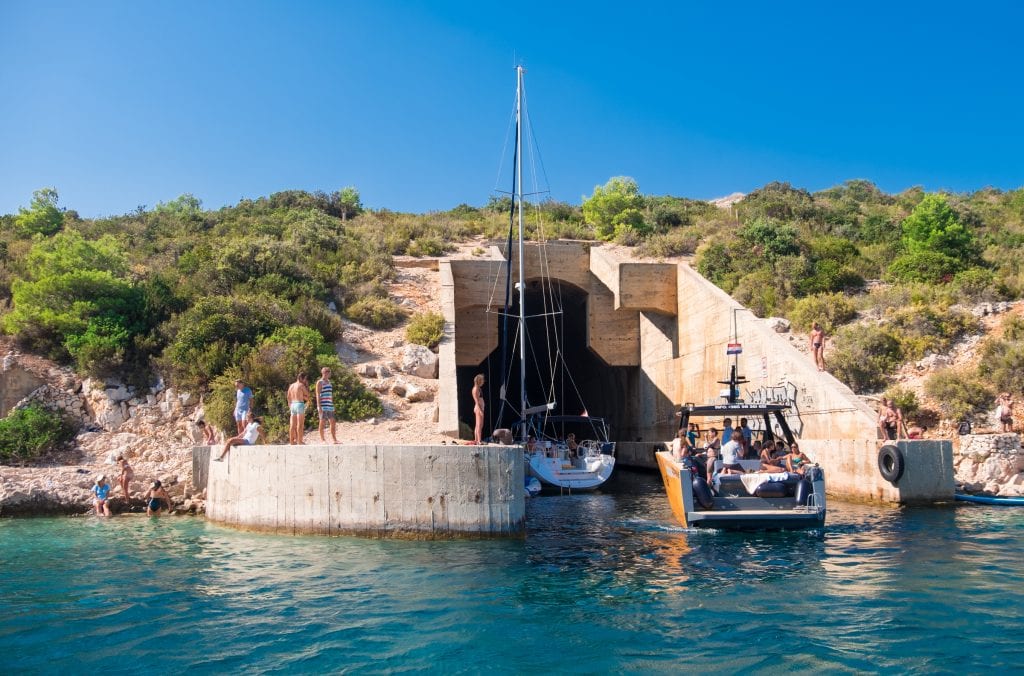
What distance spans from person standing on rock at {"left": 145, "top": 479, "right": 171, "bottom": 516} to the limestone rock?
7.42 m

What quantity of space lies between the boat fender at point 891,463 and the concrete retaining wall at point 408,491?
7755mm

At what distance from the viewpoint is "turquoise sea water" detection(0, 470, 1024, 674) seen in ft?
24.0

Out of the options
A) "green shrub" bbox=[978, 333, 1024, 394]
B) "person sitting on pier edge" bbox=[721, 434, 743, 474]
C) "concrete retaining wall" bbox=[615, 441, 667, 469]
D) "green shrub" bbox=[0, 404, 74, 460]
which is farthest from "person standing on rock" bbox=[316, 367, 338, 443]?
"green shrub" bbox=[978, 333, 1024, 394]

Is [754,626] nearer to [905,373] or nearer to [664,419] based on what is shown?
[905,373]

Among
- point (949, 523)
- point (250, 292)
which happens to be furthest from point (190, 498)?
point (949, 523)

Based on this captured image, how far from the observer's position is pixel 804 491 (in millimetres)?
13336

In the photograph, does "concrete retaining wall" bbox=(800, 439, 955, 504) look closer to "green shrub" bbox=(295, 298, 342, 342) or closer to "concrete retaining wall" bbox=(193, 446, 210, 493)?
"concrete retaining wall" bbox=(193, 446, 210, 493)

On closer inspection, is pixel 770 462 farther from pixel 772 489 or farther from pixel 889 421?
pixel 889 421

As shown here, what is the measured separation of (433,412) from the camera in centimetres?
1942

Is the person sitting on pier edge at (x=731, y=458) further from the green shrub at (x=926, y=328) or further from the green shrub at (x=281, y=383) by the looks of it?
the green shrub at (x=926, y=328)

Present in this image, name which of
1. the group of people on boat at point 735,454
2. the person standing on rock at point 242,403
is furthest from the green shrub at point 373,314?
the group of people on boat at point 735,454

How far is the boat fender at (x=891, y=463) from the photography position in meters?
15.3

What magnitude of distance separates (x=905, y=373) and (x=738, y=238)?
636 inches

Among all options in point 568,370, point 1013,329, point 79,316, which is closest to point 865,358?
point 1013,329
